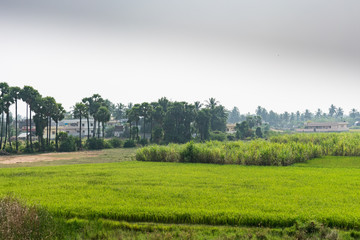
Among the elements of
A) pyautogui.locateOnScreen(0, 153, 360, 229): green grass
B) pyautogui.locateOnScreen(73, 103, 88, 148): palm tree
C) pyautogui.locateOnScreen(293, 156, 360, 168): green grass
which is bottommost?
pyautogui.locateOnScreen(293, 156, 360, 168): green grass

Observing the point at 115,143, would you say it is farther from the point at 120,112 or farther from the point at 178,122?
the point at 120,112

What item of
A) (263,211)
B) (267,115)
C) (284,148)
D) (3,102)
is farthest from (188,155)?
(267,115)

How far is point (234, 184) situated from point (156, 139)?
127 feet

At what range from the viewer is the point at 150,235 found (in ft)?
23.3

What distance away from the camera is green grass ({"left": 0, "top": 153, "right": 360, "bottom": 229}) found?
7.71 m

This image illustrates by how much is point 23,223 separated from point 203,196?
5349 mm

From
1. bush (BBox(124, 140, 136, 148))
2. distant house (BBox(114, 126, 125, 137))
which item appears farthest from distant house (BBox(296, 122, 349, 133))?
bush (BBox(124, 140, 136, 148))

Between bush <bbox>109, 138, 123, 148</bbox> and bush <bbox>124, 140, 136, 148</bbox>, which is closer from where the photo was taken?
bush <bbox>109, 138, 123, 148</bbox>

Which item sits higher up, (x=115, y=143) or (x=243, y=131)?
(x=243, y=131)

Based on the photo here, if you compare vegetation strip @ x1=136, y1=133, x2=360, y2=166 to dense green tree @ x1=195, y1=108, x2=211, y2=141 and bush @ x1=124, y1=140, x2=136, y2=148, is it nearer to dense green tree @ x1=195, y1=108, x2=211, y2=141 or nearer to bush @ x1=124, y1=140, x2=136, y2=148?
bush @ x1=124, y1=140, x2=136, y2=148

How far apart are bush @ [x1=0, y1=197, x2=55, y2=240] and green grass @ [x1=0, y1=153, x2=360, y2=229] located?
1055mm

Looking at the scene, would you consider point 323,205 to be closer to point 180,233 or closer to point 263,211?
point 263,211

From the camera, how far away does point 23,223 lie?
22.1 ft

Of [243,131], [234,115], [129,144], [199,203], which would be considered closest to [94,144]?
[129,144]
